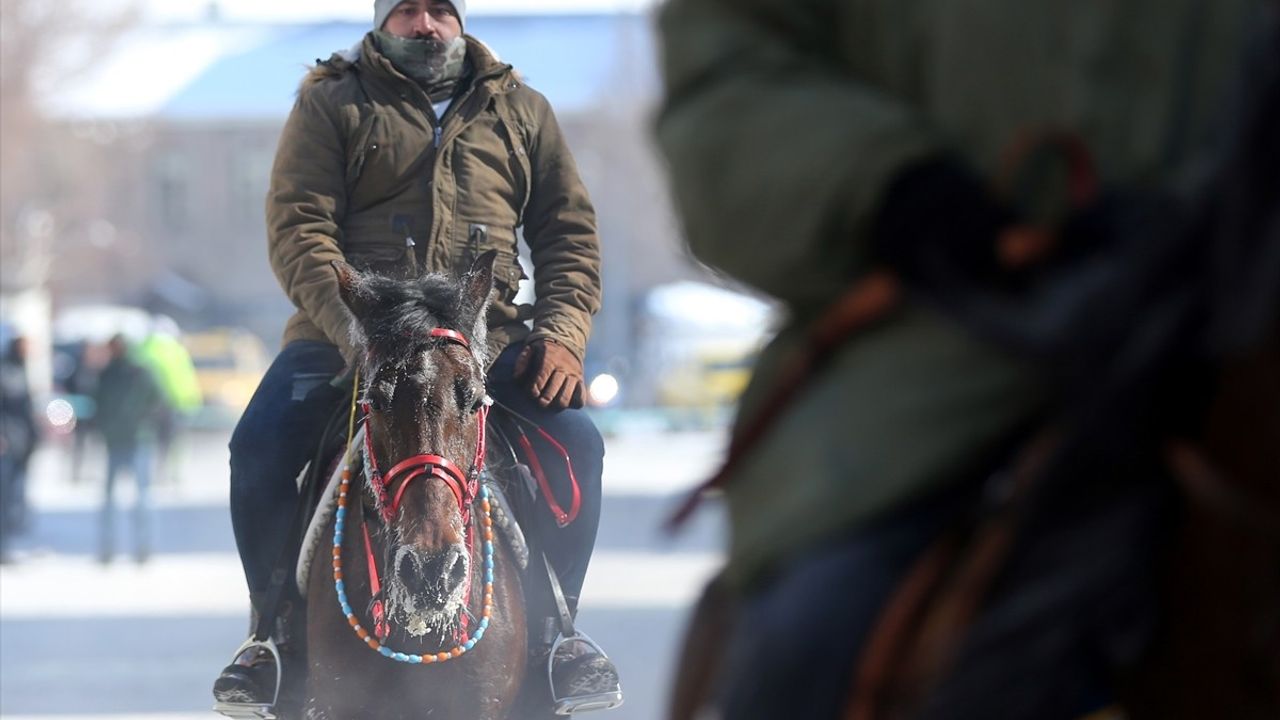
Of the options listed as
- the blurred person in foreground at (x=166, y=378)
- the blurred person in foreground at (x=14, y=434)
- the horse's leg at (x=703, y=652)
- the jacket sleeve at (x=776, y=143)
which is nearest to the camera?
the jacket sleeve at (x=776, y=143)

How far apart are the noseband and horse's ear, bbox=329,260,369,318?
0.18 meters

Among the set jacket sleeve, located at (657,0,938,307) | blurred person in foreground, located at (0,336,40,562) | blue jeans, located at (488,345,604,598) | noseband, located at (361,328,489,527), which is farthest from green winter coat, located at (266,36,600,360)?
blurred person in foreground, located at (0,336,40,562)

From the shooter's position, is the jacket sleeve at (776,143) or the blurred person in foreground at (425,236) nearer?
the jacket sleeve at (776,143)

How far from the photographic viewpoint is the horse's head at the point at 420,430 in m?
4.37

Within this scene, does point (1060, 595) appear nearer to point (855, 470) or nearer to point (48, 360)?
point (855, 470)

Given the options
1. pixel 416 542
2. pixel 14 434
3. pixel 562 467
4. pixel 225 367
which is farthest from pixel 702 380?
pixel 416 542

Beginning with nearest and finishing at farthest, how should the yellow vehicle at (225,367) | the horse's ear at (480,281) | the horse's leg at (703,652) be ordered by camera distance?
the horse's leg at (703,652)
the horse's ear at (480,281)
the yellow vehicle at (225,367)

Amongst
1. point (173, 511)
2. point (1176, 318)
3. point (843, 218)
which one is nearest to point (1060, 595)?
point (1176, 318)

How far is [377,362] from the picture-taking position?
4.45 m

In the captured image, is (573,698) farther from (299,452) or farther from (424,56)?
(424,56)

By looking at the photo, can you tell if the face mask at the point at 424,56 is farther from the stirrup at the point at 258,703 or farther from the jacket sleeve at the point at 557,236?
the stirrup at the point at 258,703

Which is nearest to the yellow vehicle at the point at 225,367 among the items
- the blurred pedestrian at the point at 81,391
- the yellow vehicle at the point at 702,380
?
the yellow vehicle at the point at 702,380

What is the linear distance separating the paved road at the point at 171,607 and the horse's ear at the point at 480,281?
72 centimetres

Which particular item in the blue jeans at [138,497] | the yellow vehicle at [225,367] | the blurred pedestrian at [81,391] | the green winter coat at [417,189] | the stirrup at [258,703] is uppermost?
the green winter coat at [417,189]
